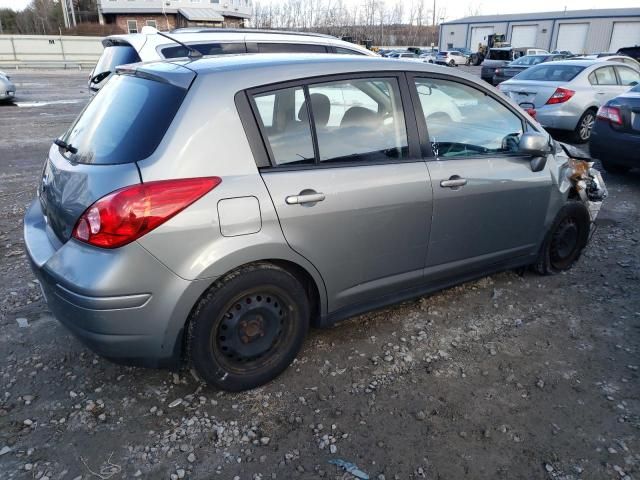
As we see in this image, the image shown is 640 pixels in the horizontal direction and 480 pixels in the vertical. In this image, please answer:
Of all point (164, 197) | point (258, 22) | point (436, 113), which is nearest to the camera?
point (164, 197)

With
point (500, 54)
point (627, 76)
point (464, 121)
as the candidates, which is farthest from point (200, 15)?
point (464, 121)

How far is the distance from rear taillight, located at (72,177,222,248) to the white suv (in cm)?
450

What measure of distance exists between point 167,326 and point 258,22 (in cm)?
8568

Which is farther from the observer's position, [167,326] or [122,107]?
[122,107]

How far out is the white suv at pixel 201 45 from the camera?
633cm

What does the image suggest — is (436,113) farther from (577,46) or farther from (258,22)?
(258,22)

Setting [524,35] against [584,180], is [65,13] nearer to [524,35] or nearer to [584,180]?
[524,35]

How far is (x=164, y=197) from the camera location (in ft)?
7.50

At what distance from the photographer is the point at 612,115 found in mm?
6746

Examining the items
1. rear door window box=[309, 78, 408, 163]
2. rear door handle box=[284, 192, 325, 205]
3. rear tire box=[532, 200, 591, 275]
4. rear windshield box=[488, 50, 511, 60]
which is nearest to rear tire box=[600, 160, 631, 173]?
rear tire box=[532, 200, 591, 275]

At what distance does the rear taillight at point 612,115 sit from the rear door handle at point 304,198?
5762mm

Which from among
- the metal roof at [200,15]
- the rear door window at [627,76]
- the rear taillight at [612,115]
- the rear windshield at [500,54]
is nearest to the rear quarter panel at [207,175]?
the rear taillight at [612,115]

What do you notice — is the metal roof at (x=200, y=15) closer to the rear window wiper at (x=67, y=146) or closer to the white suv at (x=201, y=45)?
the white suv at (x=201, y=45)

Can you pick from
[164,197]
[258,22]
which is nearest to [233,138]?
[164,197]
